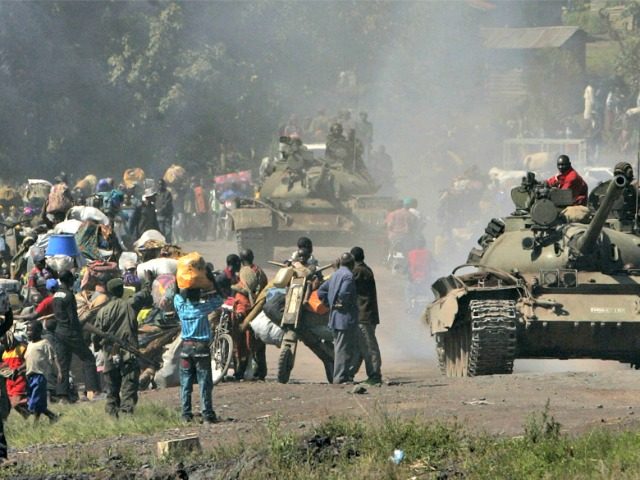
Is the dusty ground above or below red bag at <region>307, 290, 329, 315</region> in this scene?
below

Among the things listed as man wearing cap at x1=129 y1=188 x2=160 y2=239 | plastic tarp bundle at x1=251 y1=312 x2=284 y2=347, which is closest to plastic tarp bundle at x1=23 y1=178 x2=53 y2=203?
man wearing cap at x1=129 y1=188 x2=160 y2=239

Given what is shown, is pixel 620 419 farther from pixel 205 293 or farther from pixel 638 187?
pixel 638 187

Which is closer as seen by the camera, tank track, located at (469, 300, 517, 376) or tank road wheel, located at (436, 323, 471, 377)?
tank track, located at (469, 300, 517, 376)

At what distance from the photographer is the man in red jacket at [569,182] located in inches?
762

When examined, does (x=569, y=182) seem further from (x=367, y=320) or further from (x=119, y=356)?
(x=119, y=356)

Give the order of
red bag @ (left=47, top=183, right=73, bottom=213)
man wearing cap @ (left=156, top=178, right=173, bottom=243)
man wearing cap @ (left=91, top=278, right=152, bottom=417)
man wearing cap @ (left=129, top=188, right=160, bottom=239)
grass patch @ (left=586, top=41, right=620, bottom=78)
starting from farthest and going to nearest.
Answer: grass patch @ (left=586, top=41, right=620, bottom=78)
man wearing cap @ (left=156, top=178, right=173, bottom=243)
man wearing cap @ (left=129, top=188, right=160, bottom=239)
red bag @ (left=47, top=183, right=73, bottom=213)
man wearing cap @ (left=91, top=278, right=152, bottom=417)

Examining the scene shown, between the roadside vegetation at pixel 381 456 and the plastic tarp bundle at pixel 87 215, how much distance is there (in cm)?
856

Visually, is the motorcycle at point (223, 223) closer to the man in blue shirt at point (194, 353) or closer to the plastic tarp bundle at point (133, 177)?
the plastic tarp bundle at point (133, 177)

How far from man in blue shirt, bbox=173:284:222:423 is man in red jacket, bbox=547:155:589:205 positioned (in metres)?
6.02

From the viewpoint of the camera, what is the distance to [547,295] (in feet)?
58.5

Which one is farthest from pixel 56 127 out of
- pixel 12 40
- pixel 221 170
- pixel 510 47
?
pixel 510 47

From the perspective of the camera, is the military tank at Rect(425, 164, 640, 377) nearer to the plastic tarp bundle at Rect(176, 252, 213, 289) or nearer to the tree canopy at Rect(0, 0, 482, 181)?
the plastic tarp bundle at Rect(176, 252, 213, 289)

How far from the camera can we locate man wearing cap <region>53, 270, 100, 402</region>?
55.1ft

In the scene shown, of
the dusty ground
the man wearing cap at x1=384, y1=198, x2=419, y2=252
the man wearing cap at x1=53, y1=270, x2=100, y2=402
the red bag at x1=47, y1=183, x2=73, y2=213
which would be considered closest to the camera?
the dusty ground
